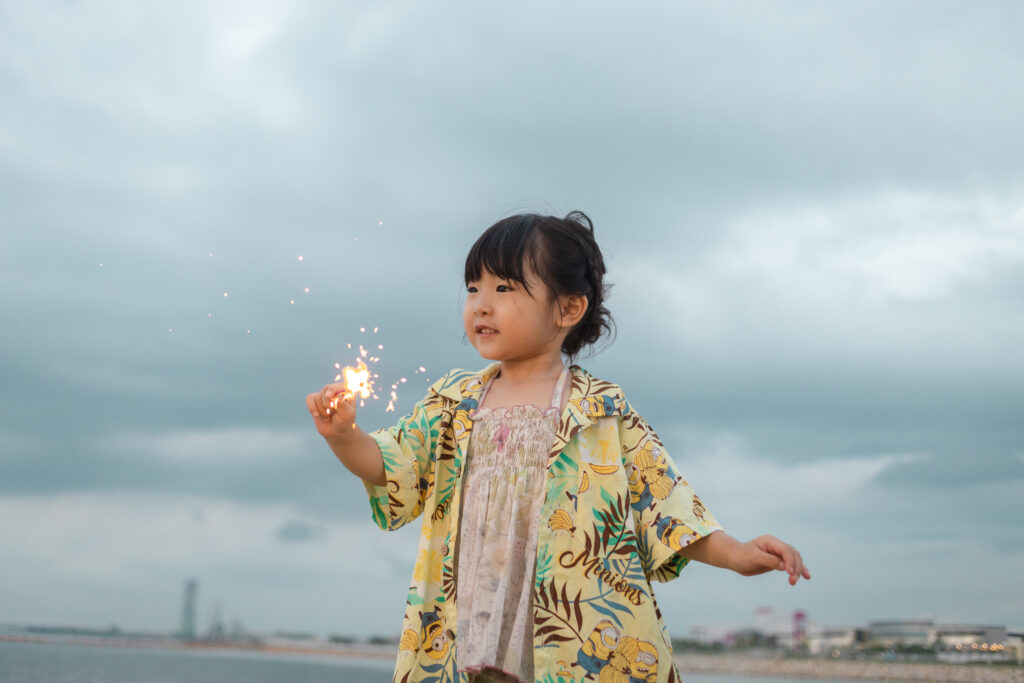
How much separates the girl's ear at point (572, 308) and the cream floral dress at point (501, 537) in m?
0.30

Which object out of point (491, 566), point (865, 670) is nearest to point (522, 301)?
point (491, 566)

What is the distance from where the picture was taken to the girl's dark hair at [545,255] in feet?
11.1

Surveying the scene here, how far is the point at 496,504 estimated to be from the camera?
126 inches

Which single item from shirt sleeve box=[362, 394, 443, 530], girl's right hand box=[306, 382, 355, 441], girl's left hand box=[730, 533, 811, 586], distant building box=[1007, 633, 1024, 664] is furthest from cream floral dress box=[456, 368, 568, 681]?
distant building box=[1007, 633, 1024, 664]

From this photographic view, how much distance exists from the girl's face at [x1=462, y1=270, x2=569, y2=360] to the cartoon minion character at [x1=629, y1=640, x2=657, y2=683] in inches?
45.5

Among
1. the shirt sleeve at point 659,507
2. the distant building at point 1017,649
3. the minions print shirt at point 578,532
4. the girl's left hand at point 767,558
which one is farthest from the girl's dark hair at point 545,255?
the distant building at point 1017,649

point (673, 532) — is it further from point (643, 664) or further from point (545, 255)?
point (545, 255)

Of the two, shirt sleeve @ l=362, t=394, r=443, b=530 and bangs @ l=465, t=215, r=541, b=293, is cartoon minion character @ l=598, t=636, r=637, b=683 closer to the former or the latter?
shirt sleeve @ l=362, t=394, r=443, b=530

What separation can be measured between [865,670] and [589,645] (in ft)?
189

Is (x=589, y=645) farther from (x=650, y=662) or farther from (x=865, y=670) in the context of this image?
(x=865, y=670)

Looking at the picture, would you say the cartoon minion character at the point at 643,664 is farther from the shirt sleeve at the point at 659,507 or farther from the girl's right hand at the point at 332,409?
the girl's right hand at the point at 332,409

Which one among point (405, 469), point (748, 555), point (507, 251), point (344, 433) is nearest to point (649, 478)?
point (748, 555)

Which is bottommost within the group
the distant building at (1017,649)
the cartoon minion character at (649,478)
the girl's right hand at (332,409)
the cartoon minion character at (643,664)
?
the distant building at (1017,649)

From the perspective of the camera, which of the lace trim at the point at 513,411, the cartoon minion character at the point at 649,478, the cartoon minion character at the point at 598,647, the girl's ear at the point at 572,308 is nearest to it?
the cartoon minion character at the point at 598,647
